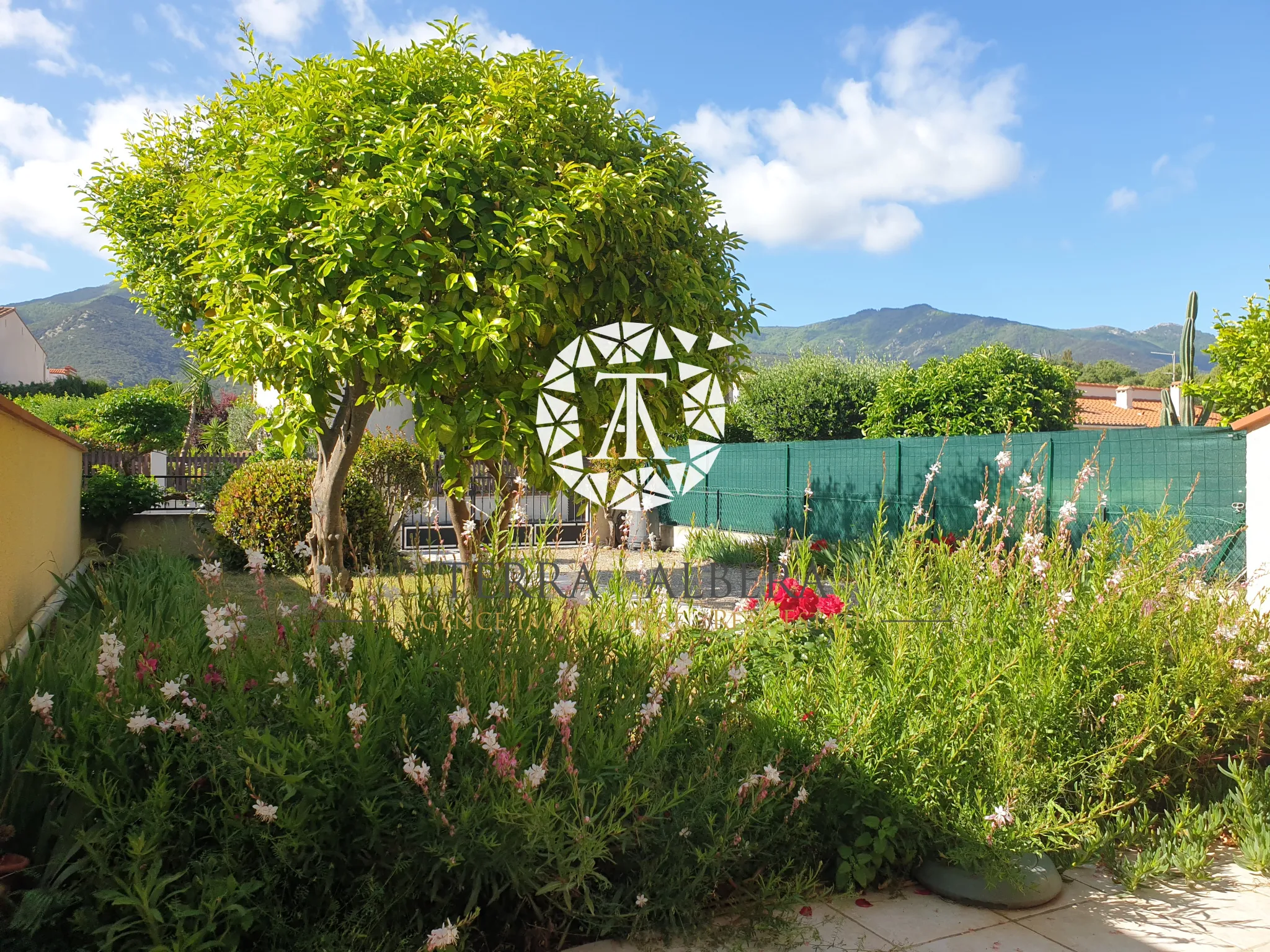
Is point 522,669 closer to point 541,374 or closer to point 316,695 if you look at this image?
point 316,695

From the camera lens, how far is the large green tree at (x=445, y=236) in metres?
6.23

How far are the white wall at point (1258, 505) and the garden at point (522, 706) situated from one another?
1.78m

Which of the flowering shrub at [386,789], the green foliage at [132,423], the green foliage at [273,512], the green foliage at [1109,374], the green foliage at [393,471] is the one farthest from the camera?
the green foliage at [1109,374]

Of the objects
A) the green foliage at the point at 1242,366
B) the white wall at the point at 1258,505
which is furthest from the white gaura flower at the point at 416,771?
the green foliage at the point at 1242,366

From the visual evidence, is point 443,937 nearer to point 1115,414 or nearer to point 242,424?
Answer: point 242,424

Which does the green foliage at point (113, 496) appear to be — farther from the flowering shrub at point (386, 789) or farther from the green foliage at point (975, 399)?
the green foliage at point (975, 399)

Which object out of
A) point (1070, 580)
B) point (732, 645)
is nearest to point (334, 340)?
point (732, 645)

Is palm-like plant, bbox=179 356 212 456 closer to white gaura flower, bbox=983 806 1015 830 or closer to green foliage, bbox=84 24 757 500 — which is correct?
green foliage, bbox=84 24 757 500

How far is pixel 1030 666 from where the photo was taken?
3.42 m

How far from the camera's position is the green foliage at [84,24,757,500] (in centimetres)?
623

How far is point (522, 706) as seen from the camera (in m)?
2.79

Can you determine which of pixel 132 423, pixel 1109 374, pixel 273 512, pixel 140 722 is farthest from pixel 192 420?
pixel 1109 374

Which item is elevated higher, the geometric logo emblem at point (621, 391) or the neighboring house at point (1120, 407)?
the neighboring house at point (1120, 407)

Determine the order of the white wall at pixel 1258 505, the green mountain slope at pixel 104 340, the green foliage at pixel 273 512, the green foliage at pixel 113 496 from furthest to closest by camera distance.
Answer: the green mountain slope at pixel 104 340 → the green foliage at pixel 113 496 → the green foliage at pixel 273 512 → the white wall at pixel 1258 505
